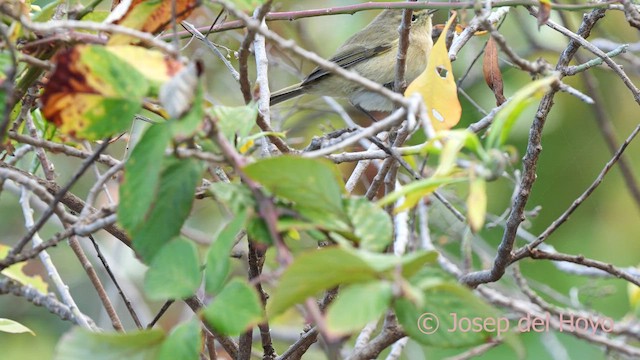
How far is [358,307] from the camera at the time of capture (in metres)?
0.87

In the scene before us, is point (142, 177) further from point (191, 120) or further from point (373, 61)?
point (373, 61)

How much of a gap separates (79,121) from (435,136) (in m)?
0.50

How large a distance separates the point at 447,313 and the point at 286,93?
333 centimetres

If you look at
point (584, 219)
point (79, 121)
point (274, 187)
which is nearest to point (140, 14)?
point (79, 121)

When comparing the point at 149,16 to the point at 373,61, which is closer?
the point at 149,16

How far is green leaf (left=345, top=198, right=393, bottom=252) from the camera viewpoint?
3.42ft

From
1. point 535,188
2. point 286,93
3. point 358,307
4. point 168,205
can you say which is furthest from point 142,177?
point 535,188

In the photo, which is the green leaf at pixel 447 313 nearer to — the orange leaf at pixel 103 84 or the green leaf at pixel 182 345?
the green leaf at pixel 182 345

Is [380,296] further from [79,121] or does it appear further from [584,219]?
[584,219]

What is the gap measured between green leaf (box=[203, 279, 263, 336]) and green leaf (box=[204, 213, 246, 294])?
0.05 m

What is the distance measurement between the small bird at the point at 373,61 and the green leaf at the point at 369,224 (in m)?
2.87

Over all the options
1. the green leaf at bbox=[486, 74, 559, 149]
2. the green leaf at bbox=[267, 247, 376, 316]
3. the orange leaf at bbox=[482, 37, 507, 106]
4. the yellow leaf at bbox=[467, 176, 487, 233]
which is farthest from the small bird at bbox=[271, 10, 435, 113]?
the green leaf at bbox=[267, 247, 376, 316]

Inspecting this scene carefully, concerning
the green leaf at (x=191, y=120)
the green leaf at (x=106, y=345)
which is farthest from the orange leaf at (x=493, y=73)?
the green leaf at (x=106, y=345)

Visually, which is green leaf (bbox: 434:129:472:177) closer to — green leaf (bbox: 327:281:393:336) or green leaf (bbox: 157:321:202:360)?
green leaf (bbox: 327:281:393:336)
